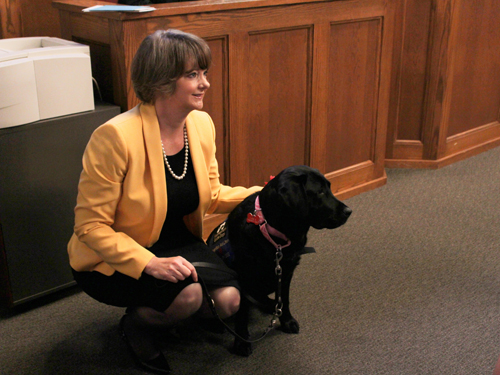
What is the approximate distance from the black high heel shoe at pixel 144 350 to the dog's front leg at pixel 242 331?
0.24m

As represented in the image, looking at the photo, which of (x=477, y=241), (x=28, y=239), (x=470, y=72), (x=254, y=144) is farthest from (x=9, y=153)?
(x=470, y=72)

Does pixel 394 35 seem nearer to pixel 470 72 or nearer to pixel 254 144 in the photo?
pixel 470 72

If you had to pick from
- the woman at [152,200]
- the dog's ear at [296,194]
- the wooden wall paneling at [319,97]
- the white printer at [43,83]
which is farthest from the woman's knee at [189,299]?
the wooden wall paneling at [319,97]

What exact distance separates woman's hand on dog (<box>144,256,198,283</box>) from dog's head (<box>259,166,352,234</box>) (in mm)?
316

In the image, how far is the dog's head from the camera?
5.70ft

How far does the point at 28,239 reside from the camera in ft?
6.89

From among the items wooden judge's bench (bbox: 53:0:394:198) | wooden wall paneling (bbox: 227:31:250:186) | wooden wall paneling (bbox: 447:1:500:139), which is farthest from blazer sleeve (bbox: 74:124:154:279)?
wooden wall paneling (bbox: 447:1:500:139)

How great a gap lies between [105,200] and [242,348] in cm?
69

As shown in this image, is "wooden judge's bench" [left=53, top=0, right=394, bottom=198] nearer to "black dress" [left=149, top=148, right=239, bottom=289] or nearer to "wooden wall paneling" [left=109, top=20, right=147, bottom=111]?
"wooden wall paneling" [left=109, top=20, right=147, bottom=111]

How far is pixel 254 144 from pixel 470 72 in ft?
5.79

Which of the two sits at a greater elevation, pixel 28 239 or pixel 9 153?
pixel 9 153

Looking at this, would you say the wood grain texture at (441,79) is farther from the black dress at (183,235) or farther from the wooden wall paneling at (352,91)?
the black dress at (183,235)

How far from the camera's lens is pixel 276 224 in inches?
70.1

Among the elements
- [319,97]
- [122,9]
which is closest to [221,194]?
[122,9]
